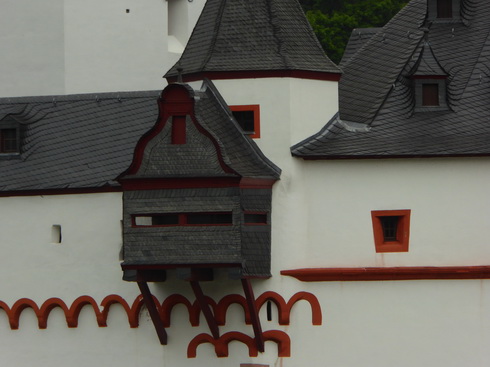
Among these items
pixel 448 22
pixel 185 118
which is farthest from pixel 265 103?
pixel 448 22

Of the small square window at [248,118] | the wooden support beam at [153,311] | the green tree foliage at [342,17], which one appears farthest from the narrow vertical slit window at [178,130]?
the green tree foliage at [342,17]

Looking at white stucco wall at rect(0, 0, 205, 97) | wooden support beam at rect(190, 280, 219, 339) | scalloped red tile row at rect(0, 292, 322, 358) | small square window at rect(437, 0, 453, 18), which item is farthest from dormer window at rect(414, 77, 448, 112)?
white stucco wall at rect(0, 0, 205, 97)

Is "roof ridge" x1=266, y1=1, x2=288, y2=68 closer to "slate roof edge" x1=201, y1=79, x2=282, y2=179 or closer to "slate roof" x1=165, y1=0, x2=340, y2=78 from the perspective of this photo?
"slate roof" x1=165, y1=0, x2=340, y2=78

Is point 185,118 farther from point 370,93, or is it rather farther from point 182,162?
point 370,93

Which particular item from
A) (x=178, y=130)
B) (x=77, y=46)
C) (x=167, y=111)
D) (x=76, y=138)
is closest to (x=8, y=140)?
(x=76, y=138)

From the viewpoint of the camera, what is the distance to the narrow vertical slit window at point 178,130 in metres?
54.4

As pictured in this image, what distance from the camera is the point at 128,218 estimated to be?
54.4 metres

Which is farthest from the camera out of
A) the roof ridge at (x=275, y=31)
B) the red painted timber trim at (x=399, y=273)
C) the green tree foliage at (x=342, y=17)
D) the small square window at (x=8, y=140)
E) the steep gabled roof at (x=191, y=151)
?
the green tree foliage at (x=342, y=17)

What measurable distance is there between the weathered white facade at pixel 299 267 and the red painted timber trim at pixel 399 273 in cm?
15

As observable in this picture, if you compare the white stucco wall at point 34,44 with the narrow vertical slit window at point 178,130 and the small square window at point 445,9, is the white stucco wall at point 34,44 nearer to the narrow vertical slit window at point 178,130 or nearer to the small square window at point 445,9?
the small square window at point 445,9

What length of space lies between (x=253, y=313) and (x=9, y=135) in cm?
841

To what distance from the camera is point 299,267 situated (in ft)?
181

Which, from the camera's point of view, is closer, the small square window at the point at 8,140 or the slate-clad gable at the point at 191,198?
the slate-clad gable at the point at 191,198

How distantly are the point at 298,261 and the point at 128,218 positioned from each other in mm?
4082
